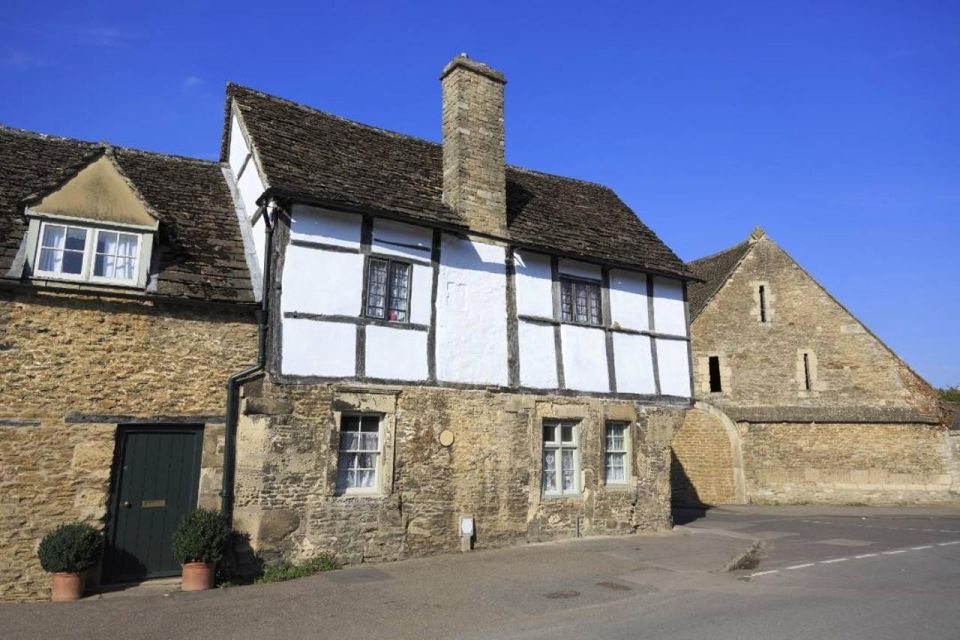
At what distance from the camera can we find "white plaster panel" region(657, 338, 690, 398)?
1429 centimetres

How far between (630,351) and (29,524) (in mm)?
10841

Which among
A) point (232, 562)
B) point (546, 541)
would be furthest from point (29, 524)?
point (546, 541)

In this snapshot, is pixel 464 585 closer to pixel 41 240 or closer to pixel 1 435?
pixel 1 435

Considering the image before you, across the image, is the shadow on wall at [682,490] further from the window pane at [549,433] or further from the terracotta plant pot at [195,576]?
the terracotta plant pot at [195,576]

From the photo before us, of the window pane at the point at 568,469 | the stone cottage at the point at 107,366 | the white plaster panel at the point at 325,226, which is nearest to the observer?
the stone cottage at the point at 107,366

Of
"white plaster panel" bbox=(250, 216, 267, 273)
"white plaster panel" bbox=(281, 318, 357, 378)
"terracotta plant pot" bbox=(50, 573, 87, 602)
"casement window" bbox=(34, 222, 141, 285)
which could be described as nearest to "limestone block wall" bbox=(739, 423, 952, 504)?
"white plaster panel" bbox=(281, 318, 357, 378)

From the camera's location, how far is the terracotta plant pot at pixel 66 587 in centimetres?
819

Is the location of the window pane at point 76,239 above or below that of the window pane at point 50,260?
above

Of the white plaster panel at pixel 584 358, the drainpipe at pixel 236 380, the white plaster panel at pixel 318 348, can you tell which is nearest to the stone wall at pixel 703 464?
the white plaster panel at pixel 584 358

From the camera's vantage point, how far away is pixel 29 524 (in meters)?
8.59

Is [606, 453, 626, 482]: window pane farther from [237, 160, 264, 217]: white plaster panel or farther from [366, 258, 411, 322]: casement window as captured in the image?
[237, 160, 264, 217]: white plaster panel

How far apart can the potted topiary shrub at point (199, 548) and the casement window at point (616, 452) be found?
24.9ft

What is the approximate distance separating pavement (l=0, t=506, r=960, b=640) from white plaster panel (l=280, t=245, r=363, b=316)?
4.12 m

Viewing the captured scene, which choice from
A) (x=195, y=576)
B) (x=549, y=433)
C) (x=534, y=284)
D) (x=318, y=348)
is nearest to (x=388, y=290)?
(x=318, y=348)
